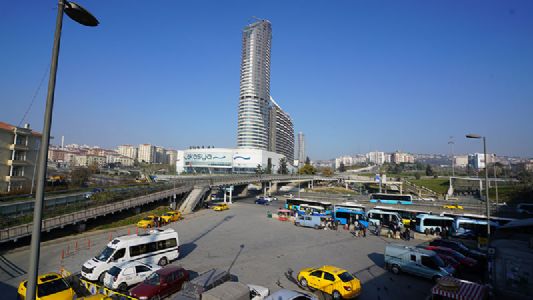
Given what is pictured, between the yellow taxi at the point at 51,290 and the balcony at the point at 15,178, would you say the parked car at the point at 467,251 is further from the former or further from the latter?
the balcony at the point at 15,178

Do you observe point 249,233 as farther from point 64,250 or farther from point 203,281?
point 203,281

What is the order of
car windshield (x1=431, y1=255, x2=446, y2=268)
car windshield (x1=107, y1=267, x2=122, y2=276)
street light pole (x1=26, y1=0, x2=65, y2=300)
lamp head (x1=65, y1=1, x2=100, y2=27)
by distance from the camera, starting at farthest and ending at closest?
car windshield (x1=431, y1=255, x2=446, y2=268)
car windshield (x1=107, y1=267, x2=122, y2=276)
lamp head (x1=65, y1=1, x2=100, y2=27)
street light pole (x1=26, y1=0, x2=65, y2=300)

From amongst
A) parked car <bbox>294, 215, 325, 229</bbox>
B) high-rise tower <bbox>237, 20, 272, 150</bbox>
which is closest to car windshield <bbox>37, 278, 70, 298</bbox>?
parked car <bbox>294, 215, 325, 229</bbox>

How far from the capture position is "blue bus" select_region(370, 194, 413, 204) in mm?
41400

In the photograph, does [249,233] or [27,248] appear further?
[249,233]

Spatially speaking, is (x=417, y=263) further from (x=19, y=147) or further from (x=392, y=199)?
(x=19, y=147)

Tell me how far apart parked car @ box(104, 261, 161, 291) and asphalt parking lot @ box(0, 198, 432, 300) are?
327 centimetres

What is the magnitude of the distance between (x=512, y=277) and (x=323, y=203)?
31.4 m

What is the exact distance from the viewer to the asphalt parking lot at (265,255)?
14.7m

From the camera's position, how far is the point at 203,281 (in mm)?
11312

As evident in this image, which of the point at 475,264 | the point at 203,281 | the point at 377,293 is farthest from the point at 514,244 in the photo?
the point at 203,281

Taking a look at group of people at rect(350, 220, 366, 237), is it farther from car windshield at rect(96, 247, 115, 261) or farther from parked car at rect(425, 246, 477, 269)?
car windshield at rect(96, 247, 115, 261)

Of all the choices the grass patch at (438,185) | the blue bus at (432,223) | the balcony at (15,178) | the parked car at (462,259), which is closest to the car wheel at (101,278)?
the parked car at (462,259)

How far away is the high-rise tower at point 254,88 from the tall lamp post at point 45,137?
151 m
